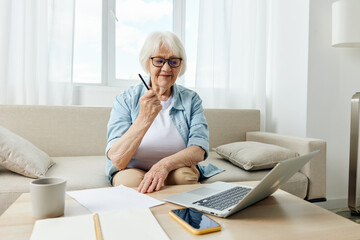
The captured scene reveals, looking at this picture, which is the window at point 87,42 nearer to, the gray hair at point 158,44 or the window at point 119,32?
the window at point 119,32

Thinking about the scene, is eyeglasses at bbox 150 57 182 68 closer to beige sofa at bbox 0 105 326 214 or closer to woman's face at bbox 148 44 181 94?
woman's face at bbox 148 44 181 94

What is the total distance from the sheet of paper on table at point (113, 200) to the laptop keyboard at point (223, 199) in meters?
0.13

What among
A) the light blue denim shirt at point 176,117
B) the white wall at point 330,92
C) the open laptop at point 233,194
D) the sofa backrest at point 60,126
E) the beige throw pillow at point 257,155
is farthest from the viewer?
the white wall at point 330,92

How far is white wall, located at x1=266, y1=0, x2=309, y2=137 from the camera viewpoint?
86.6 inches

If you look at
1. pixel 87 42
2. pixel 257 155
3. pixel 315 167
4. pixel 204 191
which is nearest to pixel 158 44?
pixel 204 191

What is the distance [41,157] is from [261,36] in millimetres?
2033

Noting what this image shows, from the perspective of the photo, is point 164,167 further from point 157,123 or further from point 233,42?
point 233,42

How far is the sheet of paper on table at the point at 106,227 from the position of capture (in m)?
0.56

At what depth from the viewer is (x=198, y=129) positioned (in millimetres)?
1343

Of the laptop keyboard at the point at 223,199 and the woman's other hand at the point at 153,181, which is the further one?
the woman's other hand at the point at 153,181

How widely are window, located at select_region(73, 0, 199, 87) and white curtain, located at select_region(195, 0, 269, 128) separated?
149 mm

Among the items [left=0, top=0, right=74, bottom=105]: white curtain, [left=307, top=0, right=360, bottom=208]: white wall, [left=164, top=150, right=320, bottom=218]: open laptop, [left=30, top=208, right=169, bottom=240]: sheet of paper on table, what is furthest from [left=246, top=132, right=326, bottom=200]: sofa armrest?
[left=0, top=0, right=74, bottom=105]: white curtain

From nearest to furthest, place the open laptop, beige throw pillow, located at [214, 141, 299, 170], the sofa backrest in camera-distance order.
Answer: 1. the open laptop
2. beige throw pillow, located at [214, 141, 299, 170]
3. the sofa backrest

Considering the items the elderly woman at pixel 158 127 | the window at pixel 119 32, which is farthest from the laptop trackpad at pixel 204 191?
the window at pixel 119 32
